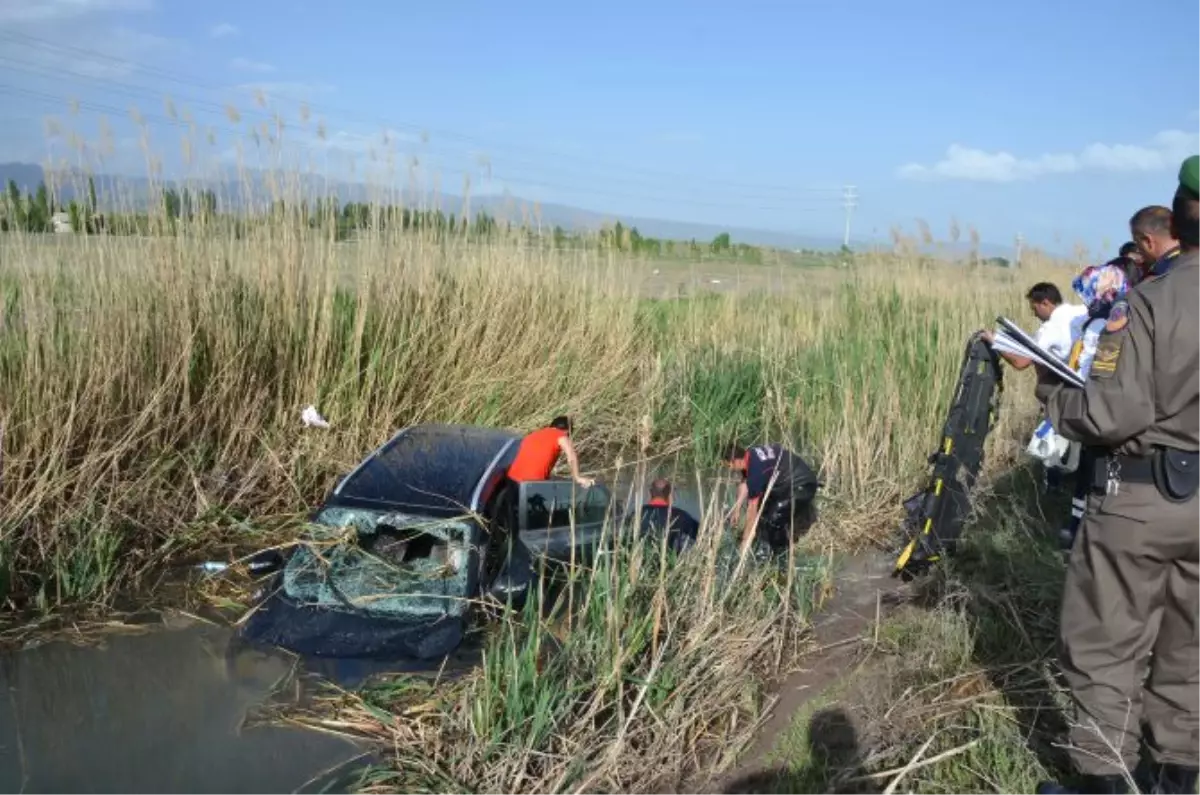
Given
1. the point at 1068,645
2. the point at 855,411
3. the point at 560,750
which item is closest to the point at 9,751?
the point at 560,750

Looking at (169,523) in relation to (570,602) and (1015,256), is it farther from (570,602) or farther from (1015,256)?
(1015,256)

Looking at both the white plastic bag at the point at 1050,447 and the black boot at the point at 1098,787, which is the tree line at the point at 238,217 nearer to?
the white plastic bag at the point at 1050,447

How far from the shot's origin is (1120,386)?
3.08 meters

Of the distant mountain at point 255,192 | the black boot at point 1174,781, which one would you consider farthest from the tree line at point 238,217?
the black boot at point 1174,781

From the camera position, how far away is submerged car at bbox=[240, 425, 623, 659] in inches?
202

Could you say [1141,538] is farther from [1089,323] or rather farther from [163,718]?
[163,718]

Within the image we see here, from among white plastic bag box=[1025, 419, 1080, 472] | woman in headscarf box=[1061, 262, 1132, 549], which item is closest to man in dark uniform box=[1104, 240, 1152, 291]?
woman in headscarf box=[1061, 262, 1132, 549]

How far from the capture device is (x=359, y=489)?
18.5 feet

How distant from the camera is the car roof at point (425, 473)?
5496 millimetres

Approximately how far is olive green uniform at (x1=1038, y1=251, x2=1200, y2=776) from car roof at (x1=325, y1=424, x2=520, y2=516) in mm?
3198

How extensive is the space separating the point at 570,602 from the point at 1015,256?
1147 cm

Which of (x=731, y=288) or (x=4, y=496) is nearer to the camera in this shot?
(x=4, y=496)

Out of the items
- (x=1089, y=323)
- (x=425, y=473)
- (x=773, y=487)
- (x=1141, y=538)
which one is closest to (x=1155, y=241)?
(x=1089, y=323)

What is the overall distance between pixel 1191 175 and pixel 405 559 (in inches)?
172
